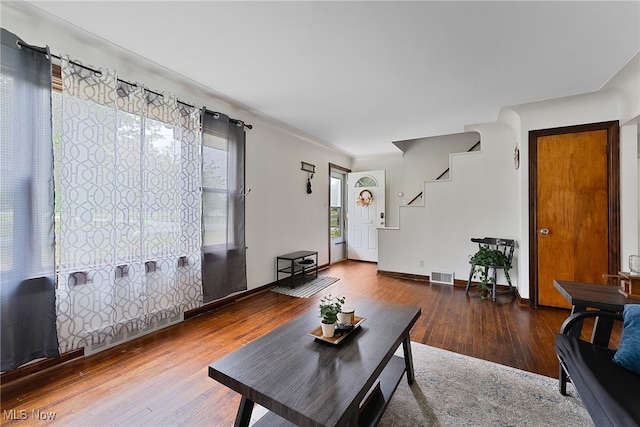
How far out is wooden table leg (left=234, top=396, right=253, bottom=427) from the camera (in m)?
1.25

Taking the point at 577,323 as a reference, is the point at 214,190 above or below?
above

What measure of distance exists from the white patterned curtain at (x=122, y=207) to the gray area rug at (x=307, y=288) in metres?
1.32

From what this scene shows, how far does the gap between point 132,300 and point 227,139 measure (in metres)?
1.97

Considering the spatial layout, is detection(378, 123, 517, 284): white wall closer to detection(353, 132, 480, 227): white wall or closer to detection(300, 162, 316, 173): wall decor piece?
detection(353, 132, 480, 227): white wall

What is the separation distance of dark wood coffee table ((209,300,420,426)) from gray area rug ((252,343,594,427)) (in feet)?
0.53

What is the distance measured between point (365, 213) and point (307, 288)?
109 inches

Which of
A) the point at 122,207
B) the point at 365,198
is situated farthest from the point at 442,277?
the point at 122,207

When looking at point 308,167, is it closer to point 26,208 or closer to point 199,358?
point 199,358

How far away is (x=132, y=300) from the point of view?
234cm

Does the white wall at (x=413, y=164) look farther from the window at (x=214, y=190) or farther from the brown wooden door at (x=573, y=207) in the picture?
→ the window at (x=214, y=190)

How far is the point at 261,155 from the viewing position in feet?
12.8

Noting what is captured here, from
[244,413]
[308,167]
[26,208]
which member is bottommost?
[244,413]

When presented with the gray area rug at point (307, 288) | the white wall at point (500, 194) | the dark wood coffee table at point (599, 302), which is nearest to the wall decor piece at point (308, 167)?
the white wall at point (500, 194)

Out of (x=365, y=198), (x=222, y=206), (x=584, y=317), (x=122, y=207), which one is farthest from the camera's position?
(x=365, y=198)
